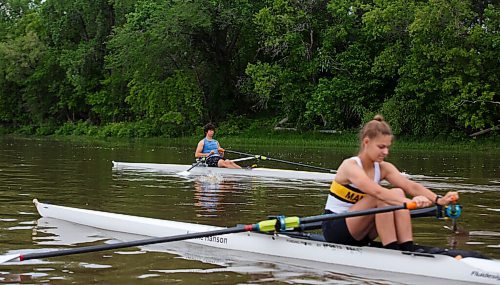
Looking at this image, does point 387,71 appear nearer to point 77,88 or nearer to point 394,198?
point 77,88

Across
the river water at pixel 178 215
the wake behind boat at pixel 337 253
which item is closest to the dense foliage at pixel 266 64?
the river water at pixel 178 215

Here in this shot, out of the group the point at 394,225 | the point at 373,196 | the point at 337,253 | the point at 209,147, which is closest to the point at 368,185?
the point at 373,196

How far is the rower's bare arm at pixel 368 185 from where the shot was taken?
6863 millimetres

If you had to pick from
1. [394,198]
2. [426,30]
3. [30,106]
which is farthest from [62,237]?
[30,106]

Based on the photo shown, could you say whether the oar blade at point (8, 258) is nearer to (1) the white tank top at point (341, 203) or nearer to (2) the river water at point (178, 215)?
(2) the river water at point (178, 215)

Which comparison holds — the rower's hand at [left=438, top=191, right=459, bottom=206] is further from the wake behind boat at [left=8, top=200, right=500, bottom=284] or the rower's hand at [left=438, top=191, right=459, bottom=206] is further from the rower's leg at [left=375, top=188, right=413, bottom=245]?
the wake behind boat at [left=8, top=200, right=500, bottom=284]

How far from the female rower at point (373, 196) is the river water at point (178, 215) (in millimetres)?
419

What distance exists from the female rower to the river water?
1.37ft

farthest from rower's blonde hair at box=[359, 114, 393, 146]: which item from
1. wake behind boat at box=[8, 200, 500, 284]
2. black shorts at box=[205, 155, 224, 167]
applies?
black shorts at box=[205, 155, 224, 167]

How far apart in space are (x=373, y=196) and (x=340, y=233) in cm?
69

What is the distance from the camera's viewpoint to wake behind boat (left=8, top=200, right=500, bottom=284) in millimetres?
6684

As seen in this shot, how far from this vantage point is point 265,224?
23.9ft

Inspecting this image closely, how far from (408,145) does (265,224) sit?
2905cm

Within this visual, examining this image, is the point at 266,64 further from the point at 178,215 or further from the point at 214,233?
the point at 214,233
